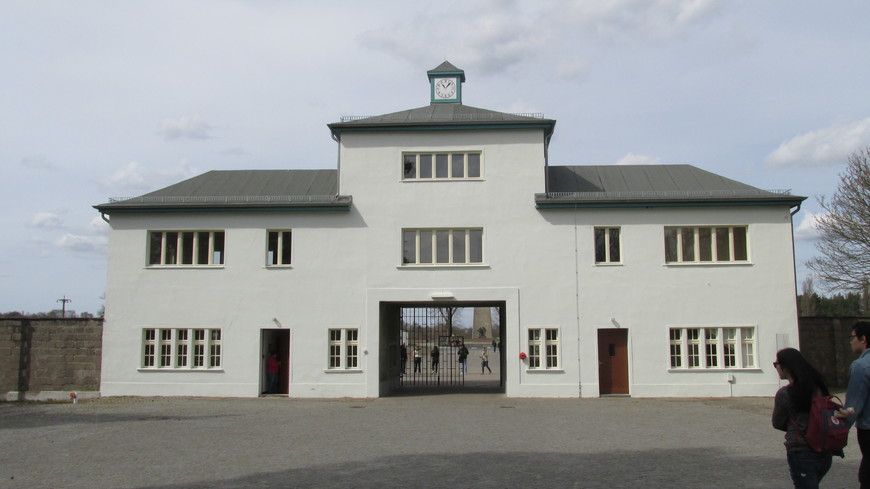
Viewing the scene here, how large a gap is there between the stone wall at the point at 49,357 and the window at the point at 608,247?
16.1 meters

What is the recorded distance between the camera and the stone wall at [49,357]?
24.0 m

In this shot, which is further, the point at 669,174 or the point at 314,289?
the point at 669,174

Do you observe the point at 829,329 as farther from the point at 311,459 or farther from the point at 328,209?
the point at 311,459

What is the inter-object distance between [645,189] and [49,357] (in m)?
20.2

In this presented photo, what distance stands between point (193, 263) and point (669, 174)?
644 inches

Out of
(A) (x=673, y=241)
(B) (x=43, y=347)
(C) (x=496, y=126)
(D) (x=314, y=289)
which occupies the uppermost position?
(C) (x=496, y=126)

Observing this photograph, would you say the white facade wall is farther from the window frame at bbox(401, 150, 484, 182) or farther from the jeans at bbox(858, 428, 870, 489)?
the jeans at bbox(858, 428, 870, 489)

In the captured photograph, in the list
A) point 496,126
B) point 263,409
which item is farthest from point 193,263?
point 496,126

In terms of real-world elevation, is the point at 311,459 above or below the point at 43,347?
below

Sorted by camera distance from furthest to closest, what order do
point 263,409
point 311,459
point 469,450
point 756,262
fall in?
point 756,262 < point 263,409 < point 469,450 < point 311,459

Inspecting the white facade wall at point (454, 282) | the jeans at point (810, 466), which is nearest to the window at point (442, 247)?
the white facade wall at point (454, 282)

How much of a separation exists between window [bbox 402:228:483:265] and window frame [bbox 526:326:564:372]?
2.88 m

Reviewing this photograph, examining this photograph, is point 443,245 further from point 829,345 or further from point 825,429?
point 825,429

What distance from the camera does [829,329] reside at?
2512cm
